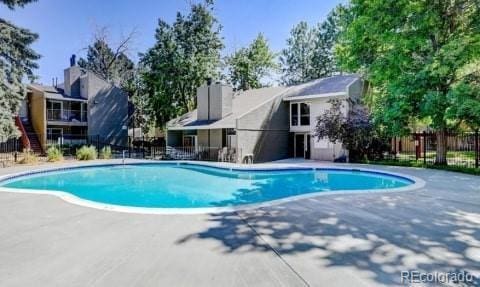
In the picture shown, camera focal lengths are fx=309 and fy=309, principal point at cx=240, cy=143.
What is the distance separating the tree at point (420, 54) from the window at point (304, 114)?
17.8 ft

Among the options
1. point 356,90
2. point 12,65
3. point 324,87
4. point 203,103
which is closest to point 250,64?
point 203,103

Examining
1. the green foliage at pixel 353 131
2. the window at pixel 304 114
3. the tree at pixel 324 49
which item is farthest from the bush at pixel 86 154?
the tree at pixel 324 49

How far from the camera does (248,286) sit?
11.4 feet

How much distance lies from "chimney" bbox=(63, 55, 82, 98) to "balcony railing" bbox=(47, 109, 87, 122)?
163 cm

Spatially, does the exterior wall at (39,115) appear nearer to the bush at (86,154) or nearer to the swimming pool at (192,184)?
the bush at (86,154)

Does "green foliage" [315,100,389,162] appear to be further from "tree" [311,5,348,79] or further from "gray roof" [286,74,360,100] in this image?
"tree" [311,5,348,79]

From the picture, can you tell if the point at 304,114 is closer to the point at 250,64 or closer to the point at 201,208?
the point at 201,208

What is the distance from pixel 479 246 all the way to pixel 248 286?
11.9 feet

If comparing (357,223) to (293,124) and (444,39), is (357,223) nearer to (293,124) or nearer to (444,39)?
(444,39)

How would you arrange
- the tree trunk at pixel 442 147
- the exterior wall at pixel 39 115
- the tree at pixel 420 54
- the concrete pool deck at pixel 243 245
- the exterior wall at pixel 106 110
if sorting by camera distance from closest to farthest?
the concrete pool deck at pixel 243 245, the tree at pixel 420 54, the tree trunk at pixel 442 147, the exterior wall at pixel 39 115, the exterior wall at pixel 106 110

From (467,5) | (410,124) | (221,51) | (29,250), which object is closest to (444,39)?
(467,5)

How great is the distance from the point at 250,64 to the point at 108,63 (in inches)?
792

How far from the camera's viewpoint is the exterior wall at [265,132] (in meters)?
19.9

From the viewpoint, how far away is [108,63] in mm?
42406
